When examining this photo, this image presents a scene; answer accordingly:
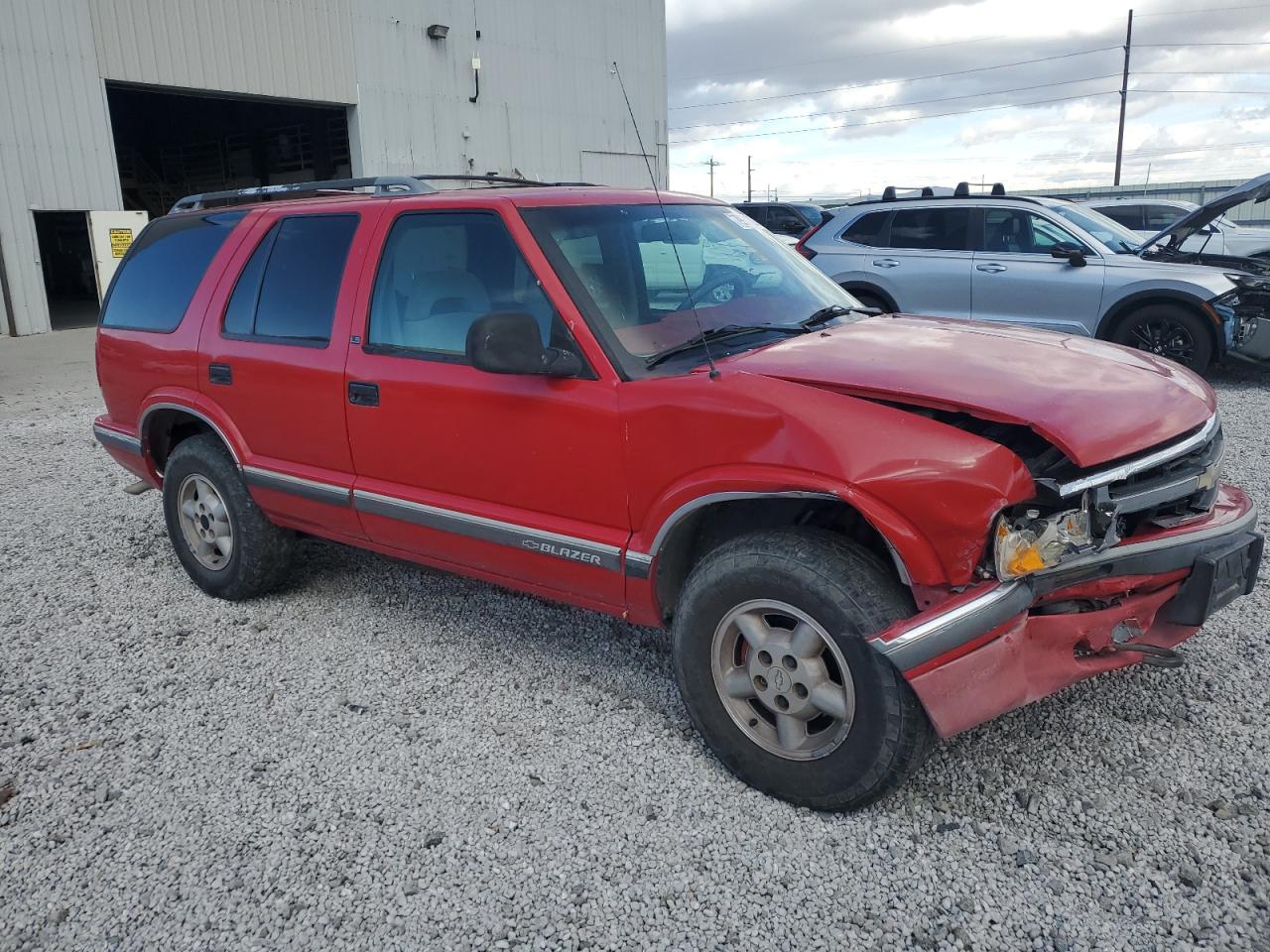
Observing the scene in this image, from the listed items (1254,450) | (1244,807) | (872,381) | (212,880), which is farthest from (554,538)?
(1254,450)

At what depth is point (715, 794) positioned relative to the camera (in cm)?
292

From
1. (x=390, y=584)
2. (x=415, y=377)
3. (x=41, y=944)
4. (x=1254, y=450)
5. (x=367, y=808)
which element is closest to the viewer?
(x=41, y=944)

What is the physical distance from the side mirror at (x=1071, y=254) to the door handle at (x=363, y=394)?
7.46 meters

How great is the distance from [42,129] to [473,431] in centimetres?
1600

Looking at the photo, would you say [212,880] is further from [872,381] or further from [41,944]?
[872,381]

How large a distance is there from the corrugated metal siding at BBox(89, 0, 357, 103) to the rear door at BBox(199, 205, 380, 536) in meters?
14.8

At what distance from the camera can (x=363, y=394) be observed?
3688 millimetres

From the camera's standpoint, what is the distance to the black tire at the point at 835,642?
2.56 m

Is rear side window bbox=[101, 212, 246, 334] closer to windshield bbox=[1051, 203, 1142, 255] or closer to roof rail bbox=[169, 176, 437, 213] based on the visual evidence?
roof rail bbox=[169, 176, 437, 213]

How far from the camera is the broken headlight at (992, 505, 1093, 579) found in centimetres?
250

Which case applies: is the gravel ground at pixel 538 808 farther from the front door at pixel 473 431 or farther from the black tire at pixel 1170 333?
the black tire at pixel 1170 333

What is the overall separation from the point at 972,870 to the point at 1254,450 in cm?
538

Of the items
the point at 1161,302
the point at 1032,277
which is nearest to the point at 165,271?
the point at 1032,277

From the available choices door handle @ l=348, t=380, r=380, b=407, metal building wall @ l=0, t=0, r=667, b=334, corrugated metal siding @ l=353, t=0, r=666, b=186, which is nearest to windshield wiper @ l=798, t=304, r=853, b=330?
door handle @ l=348, t=380, r=380, b=407
